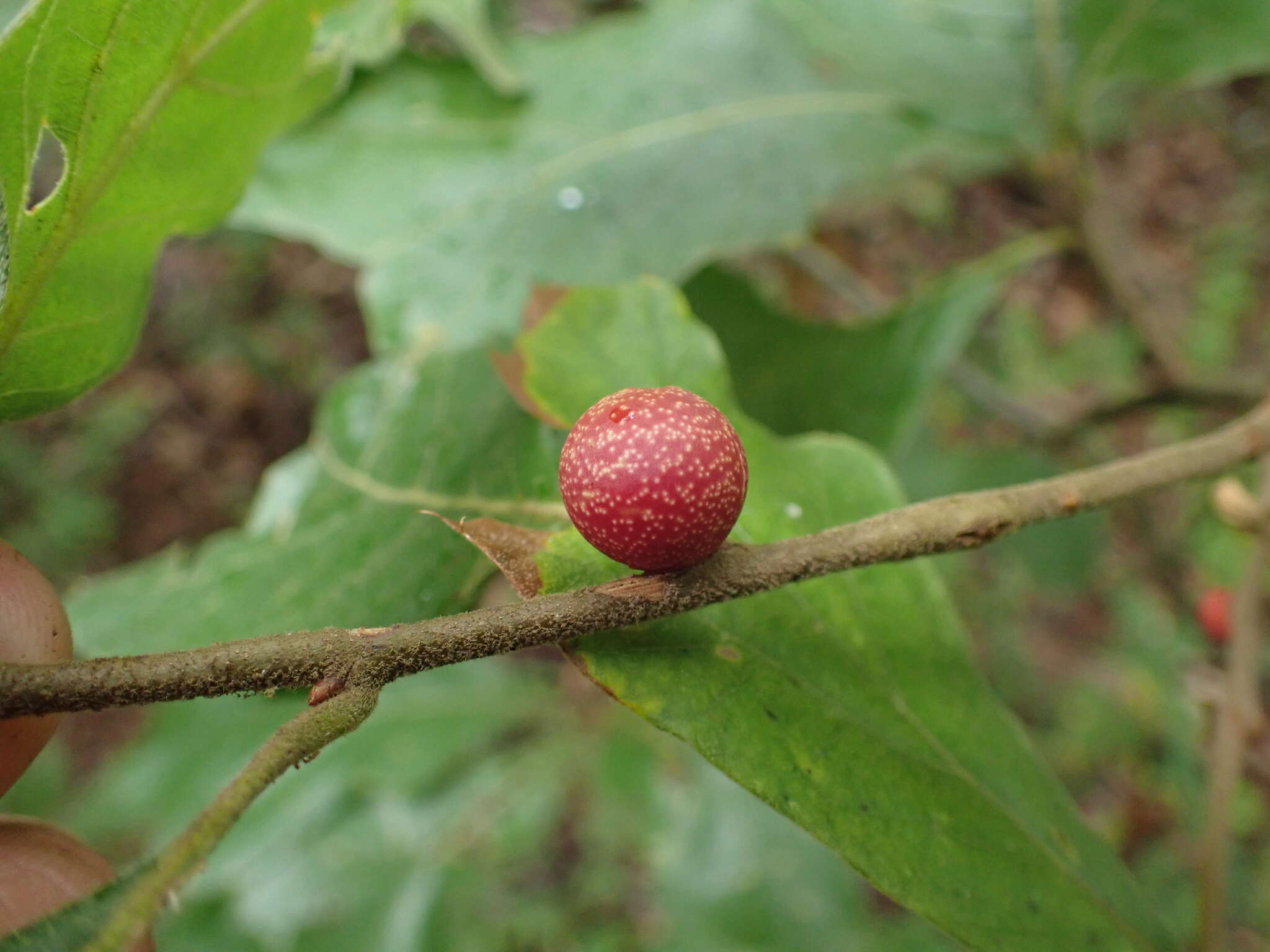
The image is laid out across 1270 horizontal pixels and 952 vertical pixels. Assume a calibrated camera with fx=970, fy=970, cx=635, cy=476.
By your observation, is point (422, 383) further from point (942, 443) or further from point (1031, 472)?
point (942, 443)

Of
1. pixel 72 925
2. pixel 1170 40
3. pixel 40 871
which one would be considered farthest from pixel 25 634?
pixel 1170 40

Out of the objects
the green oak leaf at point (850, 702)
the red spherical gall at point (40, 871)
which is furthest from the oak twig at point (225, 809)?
the red spherical gall at point (40, 871)

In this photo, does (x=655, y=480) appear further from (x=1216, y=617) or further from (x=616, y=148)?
(x=1216, y=617)

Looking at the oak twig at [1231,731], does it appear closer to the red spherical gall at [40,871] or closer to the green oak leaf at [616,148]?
the green oak leaf at [616,148]

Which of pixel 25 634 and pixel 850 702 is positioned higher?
pixel 25 634

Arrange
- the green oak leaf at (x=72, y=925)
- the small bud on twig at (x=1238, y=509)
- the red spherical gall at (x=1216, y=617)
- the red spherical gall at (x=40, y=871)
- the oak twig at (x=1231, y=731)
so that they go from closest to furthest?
1. the green oak leaf at (x=72, y=925)
2. the red spherical gall at (x=40, y=871)
3. the oak twig at (x=1231, y=731)
4. the small bud on twig at (x=1238, y=509)
5. the red spherical gall at (x=1216, y=617)

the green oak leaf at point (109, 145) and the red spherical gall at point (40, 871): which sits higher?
the green oak leaf at point (109, 145)
